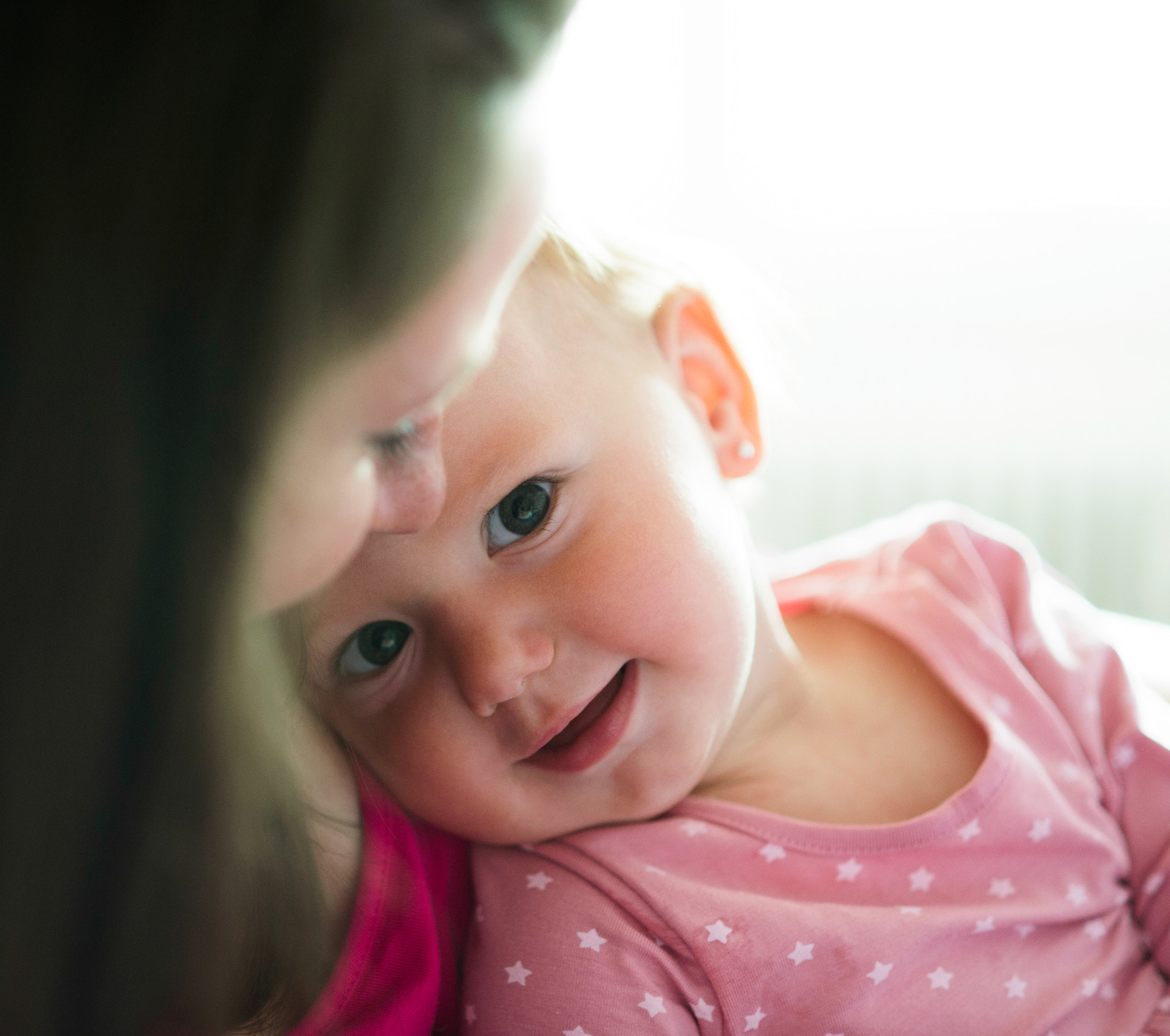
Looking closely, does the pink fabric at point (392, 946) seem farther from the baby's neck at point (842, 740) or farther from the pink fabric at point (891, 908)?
the baby's neck at point (842, 740)

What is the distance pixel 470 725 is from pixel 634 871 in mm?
161

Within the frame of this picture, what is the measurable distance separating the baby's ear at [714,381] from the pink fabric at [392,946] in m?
0.33

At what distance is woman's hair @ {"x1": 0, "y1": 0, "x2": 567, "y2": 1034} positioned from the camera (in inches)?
10.0

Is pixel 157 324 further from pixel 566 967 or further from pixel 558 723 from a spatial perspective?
pixel 566 967

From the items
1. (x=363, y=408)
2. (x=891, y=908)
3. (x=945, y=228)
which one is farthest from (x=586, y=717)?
(x=945, y=228)

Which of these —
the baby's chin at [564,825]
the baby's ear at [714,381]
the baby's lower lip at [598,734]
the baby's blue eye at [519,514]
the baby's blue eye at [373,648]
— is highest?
the baby's ear at [714,381]

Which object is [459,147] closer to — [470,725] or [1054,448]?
[470,725]

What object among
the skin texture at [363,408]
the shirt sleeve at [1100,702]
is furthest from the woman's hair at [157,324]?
the shirt sleeve at [1100,702]

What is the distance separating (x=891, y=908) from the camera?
65 centimetres

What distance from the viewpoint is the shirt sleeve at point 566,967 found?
59 centimetres

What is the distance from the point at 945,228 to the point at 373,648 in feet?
3.89

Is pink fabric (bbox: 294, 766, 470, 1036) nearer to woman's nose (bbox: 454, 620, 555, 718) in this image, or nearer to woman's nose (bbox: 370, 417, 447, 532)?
woman's nose (bbox: 454, 620, 555, 718)

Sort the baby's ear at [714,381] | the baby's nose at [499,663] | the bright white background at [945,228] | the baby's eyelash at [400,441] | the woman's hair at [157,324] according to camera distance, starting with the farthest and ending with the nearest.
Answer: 1. the bright white background at [945,228]
2. the baby's ear at [714,381]
3. the baby's nose at [499,663]
4. the baby's eyelash at [400,441]
5. the woman's hair at [157,324]

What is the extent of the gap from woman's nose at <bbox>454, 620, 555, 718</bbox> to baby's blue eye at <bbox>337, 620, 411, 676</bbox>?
51 mm
